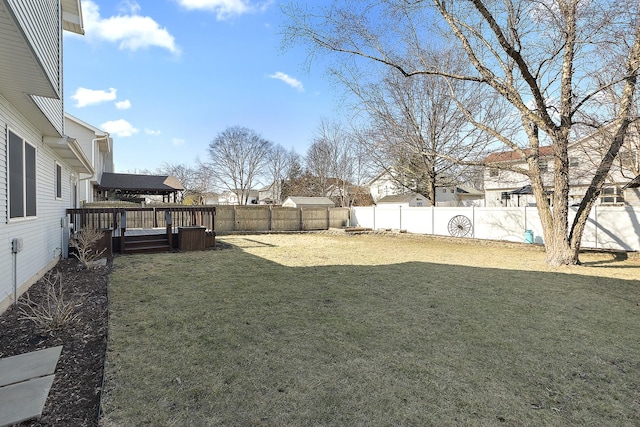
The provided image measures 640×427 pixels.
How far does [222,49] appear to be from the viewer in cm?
976

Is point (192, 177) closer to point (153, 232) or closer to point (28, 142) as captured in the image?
point (153, 232)

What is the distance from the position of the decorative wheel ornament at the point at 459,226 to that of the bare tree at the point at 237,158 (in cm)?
2579

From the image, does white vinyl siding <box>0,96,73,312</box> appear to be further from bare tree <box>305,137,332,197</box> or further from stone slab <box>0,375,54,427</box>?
bare tree <box>305,137,332,197</box>

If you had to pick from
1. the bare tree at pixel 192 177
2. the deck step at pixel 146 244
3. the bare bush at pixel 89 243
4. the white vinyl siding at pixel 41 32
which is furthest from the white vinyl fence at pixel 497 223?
the bare tree at pixel 192 177

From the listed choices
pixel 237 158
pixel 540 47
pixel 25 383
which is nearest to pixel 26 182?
pixel 25 383

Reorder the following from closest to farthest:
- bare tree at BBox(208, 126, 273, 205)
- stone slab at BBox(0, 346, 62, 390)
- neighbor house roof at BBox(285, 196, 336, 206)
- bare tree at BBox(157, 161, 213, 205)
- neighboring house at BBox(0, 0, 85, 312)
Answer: stone slab at BBox(0, 346, 62, 390) → neighboring house at BBox(0, 0, 85, 312) → neighbor house roof at BBox(285, 196, 336, 206) → bare tree at BBox(208, 126, 273, 205) → bare tree at BBox(157, 161, 213, 205)

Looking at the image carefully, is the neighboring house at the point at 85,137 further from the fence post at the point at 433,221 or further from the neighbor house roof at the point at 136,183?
the fence post at the point at 433,221

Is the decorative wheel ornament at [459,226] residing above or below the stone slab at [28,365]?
above

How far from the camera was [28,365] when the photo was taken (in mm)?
2535

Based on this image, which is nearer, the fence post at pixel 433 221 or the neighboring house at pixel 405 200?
the fence post at pixel 433 221

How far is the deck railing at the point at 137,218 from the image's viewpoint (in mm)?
8961

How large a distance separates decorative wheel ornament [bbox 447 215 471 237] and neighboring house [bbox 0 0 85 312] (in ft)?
42.9

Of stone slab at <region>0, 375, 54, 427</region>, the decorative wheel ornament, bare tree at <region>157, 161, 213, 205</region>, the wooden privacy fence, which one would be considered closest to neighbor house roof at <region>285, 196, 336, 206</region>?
the wooden privacy fence

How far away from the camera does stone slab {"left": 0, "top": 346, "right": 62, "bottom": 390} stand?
7.77ft
